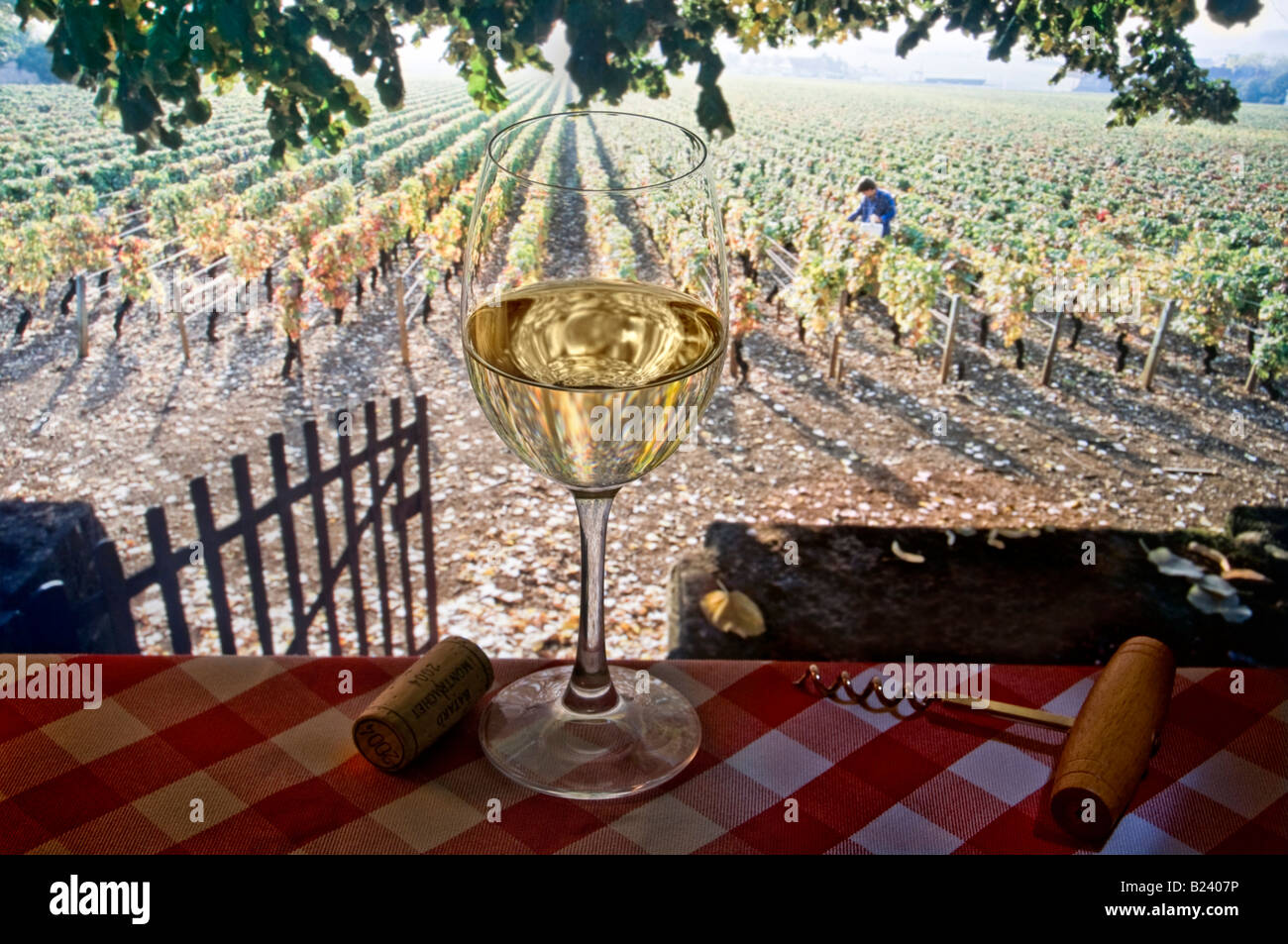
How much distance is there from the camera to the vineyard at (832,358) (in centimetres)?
317

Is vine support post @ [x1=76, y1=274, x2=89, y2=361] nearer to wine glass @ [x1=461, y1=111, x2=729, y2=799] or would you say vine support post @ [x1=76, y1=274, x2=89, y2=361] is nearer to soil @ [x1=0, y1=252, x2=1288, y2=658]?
soil @ [x1=0, y1=252, x2=1288, y2=658]

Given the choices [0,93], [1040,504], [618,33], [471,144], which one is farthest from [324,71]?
[471,144]

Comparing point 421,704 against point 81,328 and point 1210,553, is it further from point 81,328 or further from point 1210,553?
point 81,328

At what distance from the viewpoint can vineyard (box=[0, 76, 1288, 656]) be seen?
317cm

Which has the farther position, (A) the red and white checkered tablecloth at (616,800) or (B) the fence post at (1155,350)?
(B) the fence post at (1155,350)

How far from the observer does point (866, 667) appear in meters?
0.61

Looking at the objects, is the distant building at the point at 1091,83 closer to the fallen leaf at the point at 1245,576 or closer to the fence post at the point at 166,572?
the fallen leaf at the point at 1245,576

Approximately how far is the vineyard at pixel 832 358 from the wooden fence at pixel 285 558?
10.1 inches

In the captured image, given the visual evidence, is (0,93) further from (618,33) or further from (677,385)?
(677,385)

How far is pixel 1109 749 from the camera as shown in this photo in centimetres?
45

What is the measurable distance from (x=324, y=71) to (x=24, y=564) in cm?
169

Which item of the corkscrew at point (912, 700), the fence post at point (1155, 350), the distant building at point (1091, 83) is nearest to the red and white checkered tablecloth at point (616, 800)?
the corkscrew at point (912, 700)

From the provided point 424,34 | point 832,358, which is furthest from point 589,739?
point 832,358

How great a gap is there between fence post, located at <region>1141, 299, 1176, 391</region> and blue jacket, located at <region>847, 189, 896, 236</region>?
1268 mm
